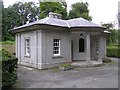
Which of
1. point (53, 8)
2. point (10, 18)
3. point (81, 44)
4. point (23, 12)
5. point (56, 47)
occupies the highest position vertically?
point (23, 12)

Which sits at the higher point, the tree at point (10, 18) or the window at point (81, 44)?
the tree at point (10, 18)

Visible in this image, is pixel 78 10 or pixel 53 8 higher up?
pixel 53 8

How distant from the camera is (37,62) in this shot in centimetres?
1509

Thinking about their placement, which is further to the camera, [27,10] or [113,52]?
[27,10]

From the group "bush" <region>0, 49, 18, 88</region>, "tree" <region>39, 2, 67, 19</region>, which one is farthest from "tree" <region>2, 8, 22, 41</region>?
"bush" <region>0, 49, 18, 88</region>

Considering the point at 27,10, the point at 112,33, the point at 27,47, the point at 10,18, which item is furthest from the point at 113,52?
the point at 27,10

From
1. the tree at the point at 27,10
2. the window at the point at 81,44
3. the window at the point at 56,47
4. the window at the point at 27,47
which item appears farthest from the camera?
the tree at the point at 27,10

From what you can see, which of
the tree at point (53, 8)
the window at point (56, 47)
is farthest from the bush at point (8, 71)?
the tree at point (53, 8)

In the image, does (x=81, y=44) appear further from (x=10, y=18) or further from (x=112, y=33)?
(x=10, y=18)

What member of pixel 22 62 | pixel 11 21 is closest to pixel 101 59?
pixel 22 62

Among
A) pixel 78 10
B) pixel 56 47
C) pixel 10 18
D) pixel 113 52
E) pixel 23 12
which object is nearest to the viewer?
pixel 56 47

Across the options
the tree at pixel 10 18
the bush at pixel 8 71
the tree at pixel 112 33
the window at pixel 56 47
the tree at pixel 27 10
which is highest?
the tree at pixel 27 10

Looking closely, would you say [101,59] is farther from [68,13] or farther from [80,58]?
[68,13]

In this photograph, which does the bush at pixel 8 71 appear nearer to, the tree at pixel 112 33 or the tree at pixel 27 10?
the tree at pixel 112 33
